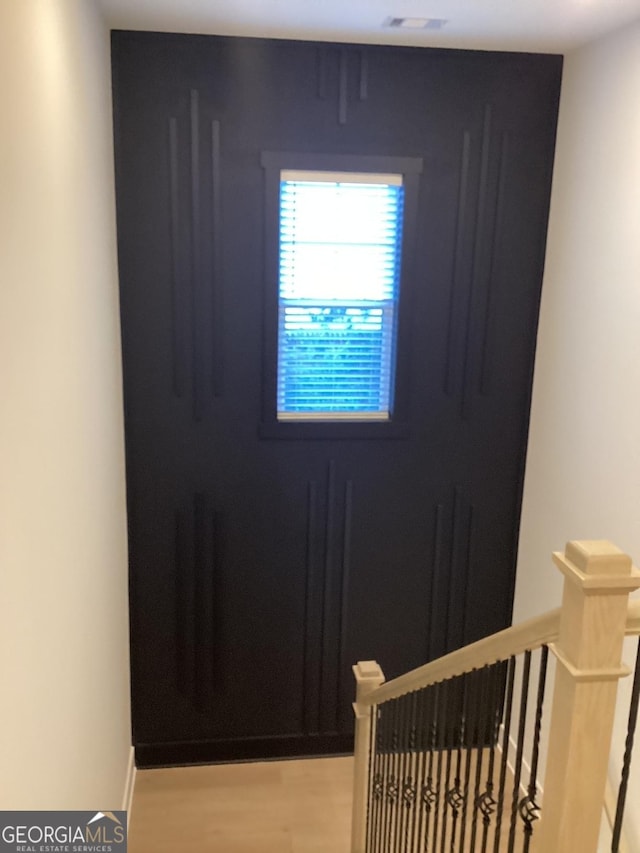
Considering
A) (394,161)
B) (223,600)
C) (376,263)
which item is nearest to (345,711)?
(223,600)

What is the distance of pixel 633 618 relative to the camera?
1.31 meters

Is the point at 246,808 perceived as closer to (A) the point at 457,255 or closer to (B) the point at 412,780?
(B) the point at 412,780

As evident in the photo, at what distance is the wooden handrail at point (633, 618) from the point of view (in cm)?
131

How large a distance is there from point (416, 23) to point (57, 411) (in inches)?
77.0

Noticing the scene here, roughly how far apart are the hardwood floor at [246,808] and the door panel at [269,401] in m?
0.12

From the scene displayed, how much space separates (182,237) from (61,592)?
5.65 ft

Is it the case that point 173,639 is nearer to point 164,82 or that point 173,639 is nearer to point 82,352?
point 82,352

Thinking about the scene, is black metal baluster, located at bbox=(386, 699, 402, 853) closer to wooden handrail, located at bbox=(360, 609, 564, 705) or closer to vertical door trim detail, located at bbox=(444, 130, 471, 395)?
wooden handrail, located at bbox=(360, 609, 564, 705)

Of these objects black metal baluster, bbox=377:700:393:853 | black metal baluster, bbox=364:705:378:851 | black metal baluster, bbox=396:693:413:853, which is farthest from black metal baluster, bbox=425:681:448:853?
black metal baluster, bbox=364:705:378:851

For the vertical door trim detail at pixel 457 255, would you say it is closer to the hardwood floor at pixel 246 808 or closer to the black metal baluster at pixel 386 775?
the black metal baluster at pixel 386 775

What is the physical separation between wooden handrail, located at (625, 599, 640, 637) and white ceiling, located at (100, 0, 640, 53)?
2.08 metres

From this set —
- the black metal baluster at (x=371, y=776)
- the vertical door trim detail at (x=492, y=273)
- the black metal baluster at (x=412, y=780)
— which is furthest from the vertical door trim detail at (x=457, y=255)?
the black metal baluster at (x=412, y=780)

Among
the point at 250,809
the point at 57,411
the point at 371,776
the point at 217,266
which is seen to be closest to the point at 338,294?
the point at 217,266

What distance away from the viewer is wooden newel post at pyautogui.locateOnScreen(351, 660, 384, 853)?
114 inches
